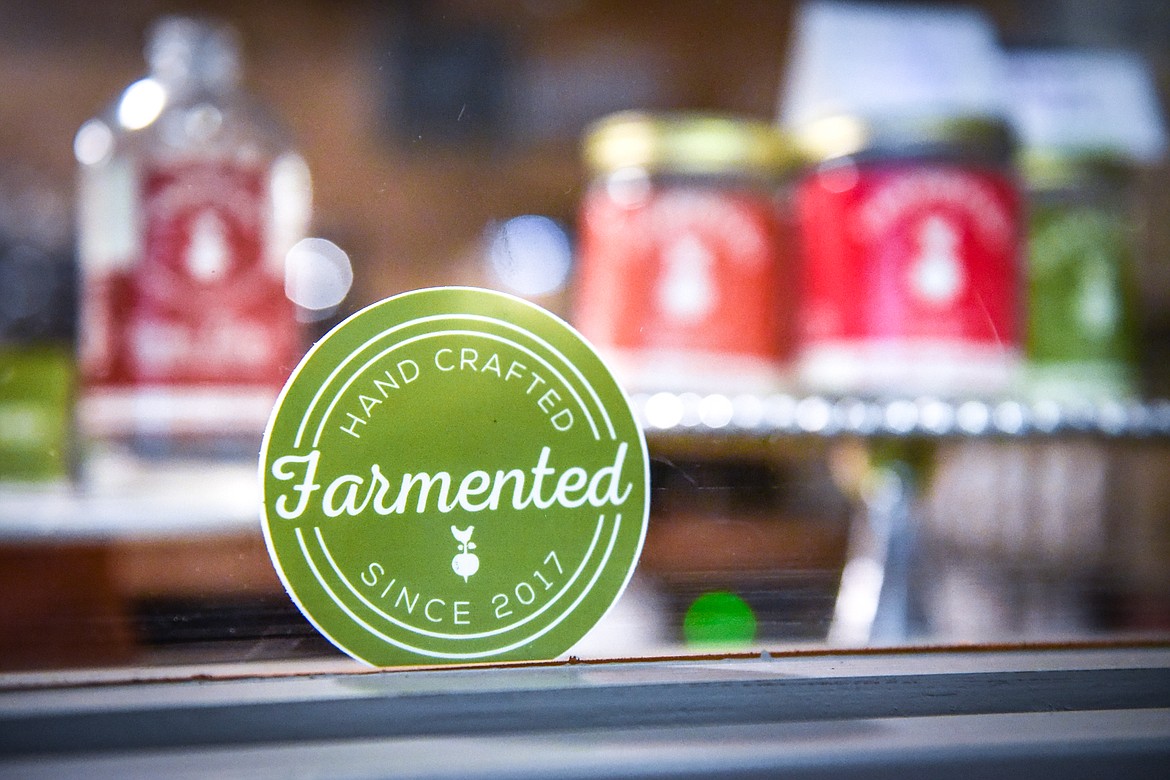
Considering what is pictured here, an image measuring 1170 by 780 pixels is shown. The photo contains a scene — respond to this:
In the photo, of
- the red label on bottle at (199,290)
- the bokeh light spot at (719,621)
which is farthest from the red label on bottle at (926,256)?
the red label on bottle at (199,290)

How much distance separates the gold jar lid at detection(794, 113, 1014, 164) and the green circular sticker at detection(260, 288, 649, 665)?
33 cm

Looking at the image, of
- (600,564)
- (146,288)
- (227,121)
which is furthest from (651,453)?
(227,121)

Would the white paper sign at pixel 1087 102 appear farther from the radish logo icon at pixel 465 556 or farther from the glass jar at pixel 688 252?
the radish logo icon at pixel 465 556

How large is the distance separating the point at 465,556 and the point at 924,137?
0.40 meters

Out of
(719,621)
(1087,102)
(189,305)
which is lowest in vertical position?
(719,621)

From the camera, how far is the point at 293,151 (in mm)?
662

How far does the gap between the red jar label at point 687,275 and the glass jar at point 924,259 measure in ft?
0.15

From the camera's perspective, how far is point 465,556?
12.8 inches

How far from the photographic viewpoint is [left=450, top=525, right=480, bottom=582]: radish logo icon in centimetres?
32

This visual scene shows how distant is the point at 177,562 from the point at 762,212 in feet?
1.29

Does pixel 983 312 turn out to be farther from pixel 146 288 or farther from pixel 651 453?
pixel 146 288

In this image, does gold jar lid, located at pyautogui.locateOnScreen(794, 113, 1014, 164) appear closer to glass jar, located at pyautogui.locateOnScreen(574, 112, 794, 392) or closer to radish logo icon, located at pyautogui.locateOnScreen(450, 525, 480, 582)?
glass jar, located at pyautogui.locateOnScreen(574, 112, 794, 392)

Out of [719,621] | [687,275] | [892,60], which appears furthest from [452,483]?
[892,60]

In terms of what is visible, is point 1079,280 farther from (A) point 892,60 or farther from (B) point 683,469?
(B) point 683,469
